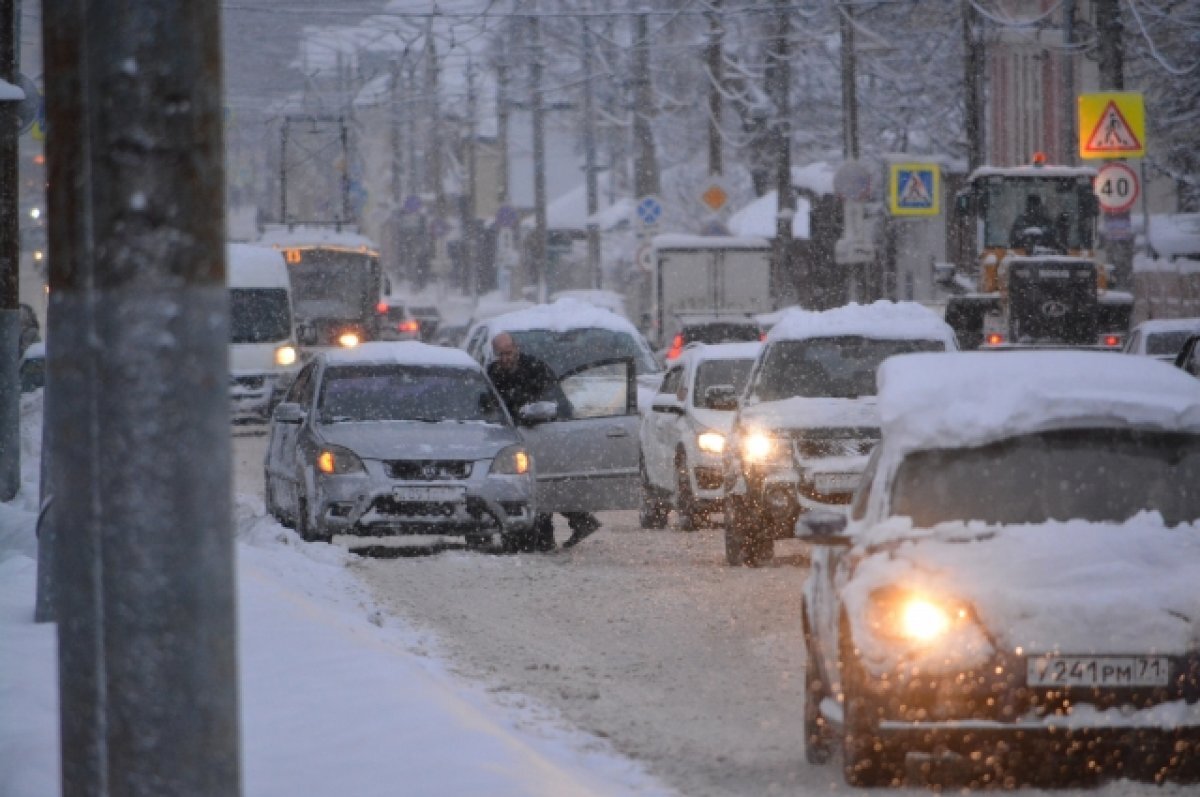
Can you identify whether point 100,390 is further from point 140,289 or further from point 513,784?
point 513,784

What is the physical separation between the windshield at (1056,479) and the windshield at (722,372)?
1178cm

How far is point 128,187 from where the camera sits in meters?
3.66

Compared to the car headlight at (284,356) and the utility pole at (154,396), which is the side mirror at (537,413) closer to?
the utility pole at (154,396)

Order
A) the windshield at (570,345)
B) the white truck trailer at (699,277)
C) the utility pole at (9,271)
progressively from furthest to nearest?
the white truck trailer at (699,277)
the windshield at (570,345)
the utility pole at (9,271)

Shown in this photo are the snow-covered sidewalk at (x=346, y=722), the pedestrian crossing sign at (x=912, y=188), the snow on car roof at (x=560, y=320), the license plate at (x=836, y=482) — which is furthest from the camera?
the pedestrian crossing sign at (x=912, y=188)

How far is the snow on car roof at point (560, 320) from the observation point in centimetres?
2073

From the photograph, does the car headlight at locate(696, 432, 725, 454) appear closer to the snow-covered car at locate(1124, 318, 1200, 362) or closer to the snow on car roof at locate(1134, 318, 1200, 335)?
the snow-covered car at locate(1124, 318, 1200, 362)

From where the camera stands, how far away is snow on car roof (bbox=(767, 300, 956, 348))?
1545 cm

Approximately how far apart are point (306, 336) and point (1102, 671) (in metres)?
27.5

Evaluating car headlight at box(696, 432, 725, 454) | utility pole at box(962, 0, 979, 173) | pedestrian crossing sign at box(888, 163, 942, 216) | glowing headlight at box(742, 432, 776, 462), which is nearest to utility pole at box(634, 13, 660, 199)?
utility pole at box(962, 0, 979, 173)

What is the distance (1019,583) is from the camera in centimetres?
703

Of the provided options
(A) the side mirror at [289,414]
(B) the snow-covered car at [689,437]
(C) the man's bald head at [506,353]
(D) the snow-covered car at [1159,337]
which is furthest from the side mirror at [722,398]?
(D) the snow-covered car at [1159,337]

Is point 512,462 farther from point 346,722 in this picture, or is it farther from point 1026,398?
point 1026,398

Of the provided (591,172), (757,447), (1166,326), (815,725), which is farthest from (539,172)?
(815,725)
